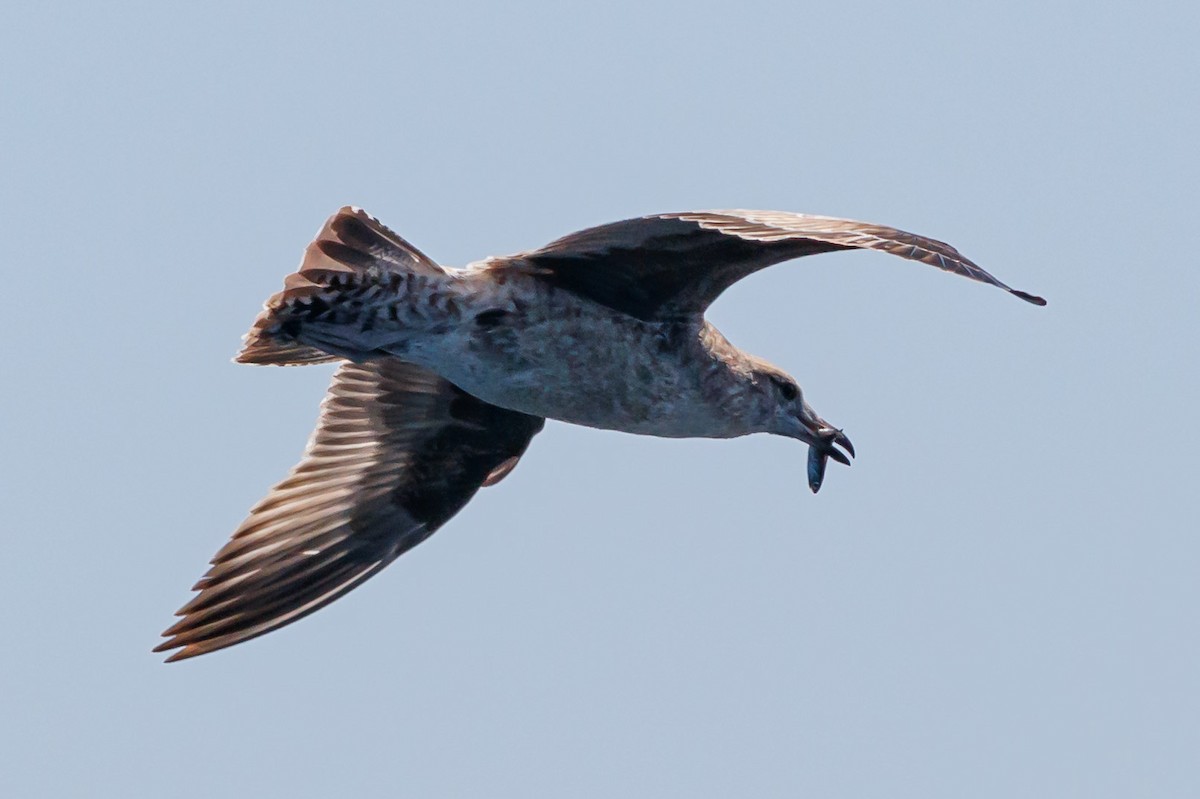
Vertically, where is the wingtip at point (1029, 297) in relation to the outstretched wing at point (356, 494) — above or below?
above

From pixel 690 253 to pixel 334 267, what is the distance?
1735 mm

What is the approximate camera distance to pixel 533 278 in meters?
9.30

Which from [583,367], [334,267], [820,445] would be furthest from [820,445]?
[334,267]

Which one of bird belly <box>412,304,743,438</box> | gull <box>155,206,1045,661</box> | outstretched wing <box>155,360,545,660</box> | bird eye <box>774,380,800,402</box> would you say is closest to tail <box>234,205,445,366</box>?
gull <box>155,206,1045,661</box>

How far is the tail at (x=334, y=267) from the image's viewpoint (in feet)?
A: 29.0

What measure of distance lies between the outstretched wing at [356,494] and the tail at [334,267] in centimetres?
173

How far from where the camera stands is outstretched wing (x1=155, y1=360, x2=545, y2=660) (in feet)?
34.1

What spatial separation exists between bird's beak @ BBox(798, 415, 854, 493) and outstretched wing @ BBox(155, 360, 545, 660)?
5.25 ft

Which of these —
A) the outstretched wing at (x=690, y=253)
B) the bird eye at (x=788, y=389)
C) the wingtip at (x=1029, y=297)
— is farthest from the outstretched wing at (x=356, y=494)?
the wingtip at (x=1029, y=297)

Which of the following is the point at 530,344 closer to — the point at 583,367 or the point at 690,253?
the point at 583,367

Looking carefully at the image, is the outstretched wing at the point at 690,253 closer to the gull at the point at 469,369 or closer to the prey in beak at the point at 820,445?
the gull at the point at 469,369

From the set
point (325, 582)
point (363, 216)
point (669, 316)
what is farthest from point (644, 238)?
point (325, 582)

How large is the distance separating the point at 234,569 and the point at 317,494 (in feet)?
2.40

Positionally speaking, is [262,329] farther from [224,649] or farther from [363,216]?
[224,649]
